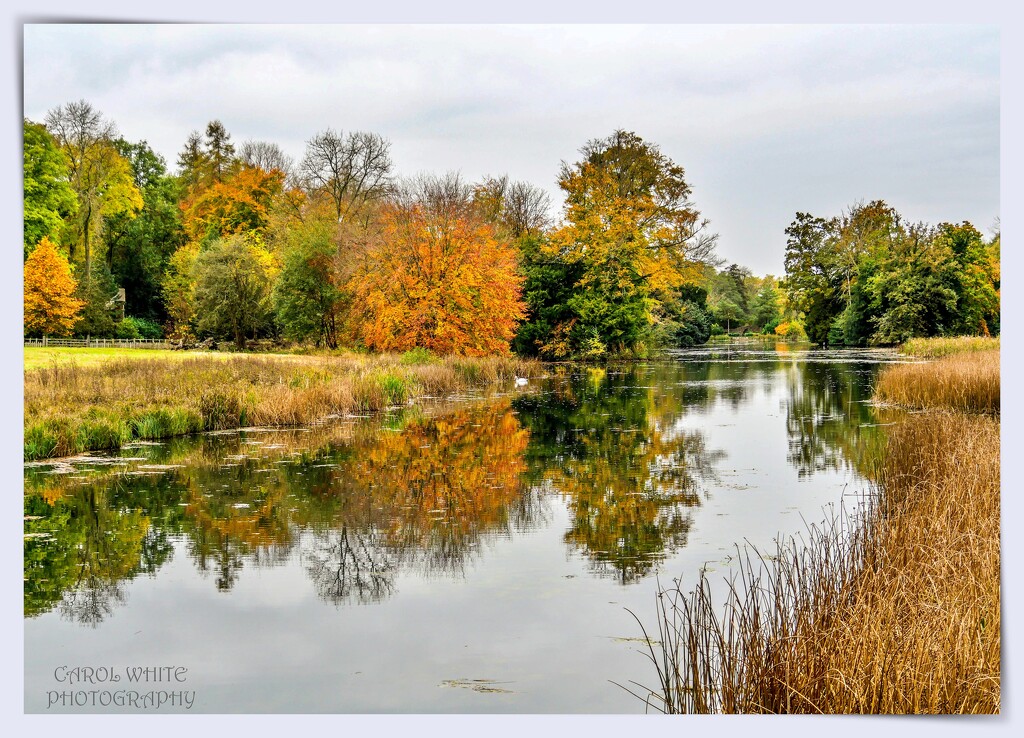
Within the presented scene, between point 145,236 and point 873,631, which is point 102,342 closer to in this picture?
point 145,236

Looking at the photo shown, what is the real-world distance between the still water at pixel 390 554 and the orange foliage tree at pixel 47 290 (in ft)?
5.93

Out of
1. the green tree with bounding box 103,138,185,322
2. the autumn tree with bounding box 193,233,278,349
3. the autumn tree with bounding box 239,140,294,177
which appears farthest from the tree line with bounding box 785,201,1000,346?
the autumn tree with bounding box 193,233,278,349

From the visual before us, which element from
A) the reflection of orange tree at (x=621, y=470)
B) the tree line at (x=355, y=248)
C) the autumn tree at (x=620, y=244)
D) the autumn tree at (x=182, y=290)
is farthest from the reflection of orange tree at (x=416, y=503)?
the autumn tree at (x=620, y=244)

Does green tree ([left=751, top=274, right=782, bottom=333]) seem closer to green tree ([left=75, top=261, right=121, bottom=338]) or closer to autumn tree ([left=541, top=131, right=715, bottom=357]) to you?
autumn tree ([left=541, top=131, right=715, bottom=357])

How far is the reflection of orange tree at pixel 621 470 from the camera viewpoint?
26.8 feet

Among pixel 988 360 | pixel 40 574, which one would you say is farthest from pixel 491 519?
pixel 988 360

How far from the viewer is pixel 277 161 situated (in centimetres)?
2241

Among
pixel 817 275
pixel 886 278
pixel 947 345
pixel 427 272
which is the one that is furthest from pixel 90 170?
pixel 817 275

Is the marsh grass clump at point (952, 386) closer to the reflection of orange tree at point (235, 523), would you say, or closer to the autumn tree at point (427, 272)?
the reflection of orange tree at point (235, 523)

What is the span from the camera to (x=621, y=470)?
472 inches

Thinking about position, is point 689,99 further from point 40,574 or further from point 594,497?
point 40,574

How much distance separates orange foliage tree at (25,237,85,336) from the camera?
9.01 meters

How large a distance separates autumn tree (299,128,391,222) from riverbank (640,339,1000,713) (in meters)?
10.4

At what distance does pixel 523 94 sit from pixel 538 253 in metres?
24.2
